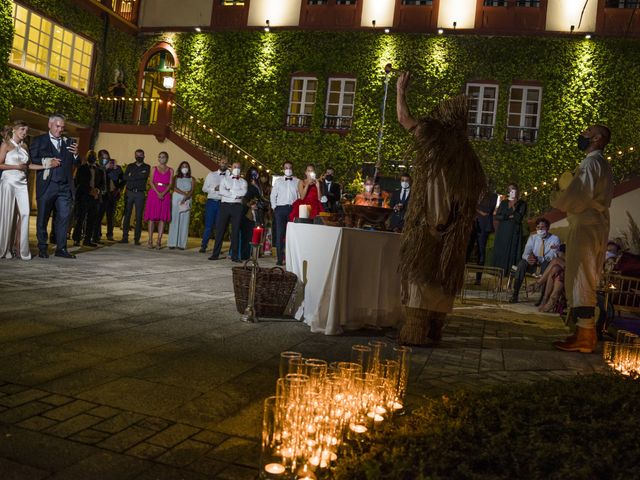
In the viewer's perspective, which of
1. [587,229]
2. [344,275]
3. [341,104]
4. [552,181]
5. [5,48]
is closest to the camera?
[344,275]

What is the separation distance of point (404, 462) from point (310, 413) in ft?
1.25

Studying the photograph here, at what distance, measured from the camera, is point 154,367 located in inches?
141

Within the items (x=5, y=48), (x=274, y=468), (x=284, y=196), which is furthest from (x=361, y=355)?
(x=5, y=48)

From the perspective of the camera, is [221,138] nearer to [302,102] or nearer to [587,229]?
[302,102]

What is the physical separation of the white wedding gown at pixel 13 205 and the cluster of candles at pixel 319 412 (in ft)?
21.5

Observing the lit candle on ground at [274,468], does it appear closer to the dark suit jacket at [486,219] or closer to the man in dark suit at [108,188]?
the man in dark suit at [108,188]

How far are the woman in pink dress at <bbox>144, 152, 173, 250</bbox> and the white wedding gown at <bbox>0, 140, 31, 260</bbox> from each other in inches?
Answer: 155

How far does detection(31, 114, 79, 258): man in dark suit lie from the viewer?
27.5 feet

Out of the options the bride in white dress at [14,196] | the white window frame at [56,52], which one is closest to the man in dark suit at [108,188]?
the bride in white dress at [14,196]

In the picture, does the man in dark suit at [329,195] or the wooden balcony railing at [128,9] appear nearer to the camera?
the man in dark suit at [329,195]

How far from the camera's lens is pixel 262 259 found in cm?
1214

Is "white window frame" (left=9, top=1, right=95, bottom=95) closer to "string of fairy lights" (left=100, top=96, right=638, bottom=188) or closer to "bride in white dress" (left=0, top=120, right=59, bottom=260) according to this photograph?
"string of fairy lights" (left=100, top=96, right=638, bottom=188)

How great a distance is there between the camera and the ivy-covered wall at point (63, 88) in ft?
55.1

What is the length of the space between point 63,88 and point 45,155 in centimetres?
1209
